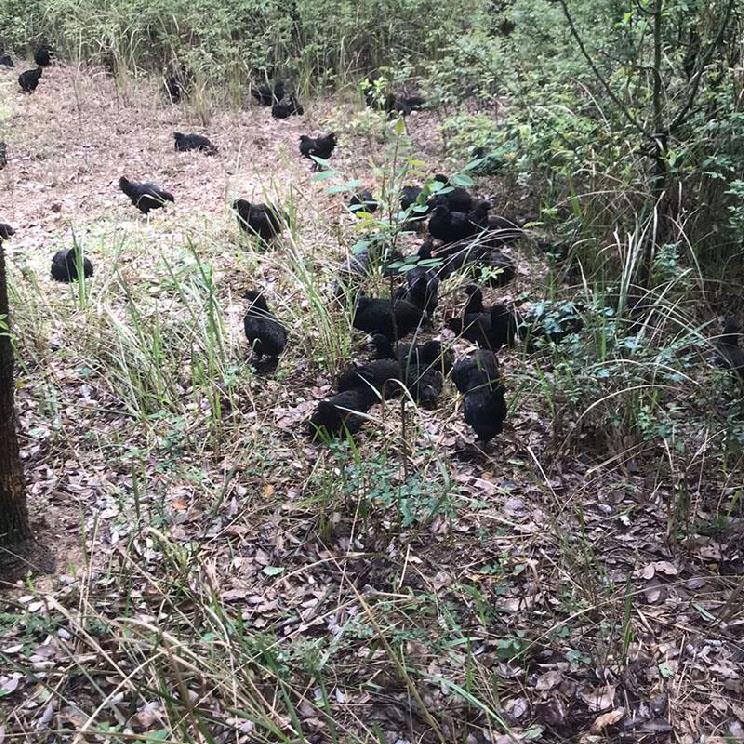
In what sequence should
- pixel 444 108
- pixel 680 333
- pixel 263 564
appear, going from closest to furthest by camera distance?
pixel 263 564
pixel 680 333
pixel 444 108

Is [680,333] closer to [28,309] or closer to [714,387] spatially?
[714,387]

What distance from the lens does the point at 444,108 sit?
6.88 meters

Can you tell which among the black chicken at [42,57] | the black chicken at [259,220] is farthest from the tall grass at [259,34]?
the black chicken at [259,220]

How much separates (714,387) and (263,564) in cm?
186

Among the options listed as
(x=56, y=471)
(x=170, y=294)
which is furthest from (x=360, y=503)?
(x=170, y=294)

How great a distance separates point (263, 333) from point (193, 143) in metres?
3.83

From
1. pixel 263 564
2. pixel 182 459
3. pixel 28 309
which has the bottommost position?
pixel 263 564

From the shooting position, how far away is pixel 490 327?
3.50 m

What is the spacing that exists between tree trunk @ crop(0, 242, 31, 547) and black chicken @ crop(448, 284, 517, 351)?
2.07m

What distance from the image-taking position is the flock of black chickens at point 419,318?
2910 millimetres

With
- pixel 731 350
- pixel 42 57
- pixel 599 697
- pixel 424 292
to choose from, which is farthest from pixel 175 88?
pixel 599 697

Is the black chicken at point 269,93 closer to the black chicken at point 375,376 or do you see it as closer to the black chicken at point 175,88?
the black chicken at point 175,88

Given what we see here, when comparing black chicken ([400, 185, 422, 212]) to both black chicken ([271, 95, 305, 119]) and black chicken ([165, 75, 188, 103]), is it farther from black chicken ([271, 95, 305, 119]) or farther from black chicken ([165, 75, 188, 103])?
black chicken ([165, 75, 188, 103])

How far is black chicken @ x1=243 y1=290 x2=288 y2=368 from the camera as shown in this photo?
3463 millimetres
